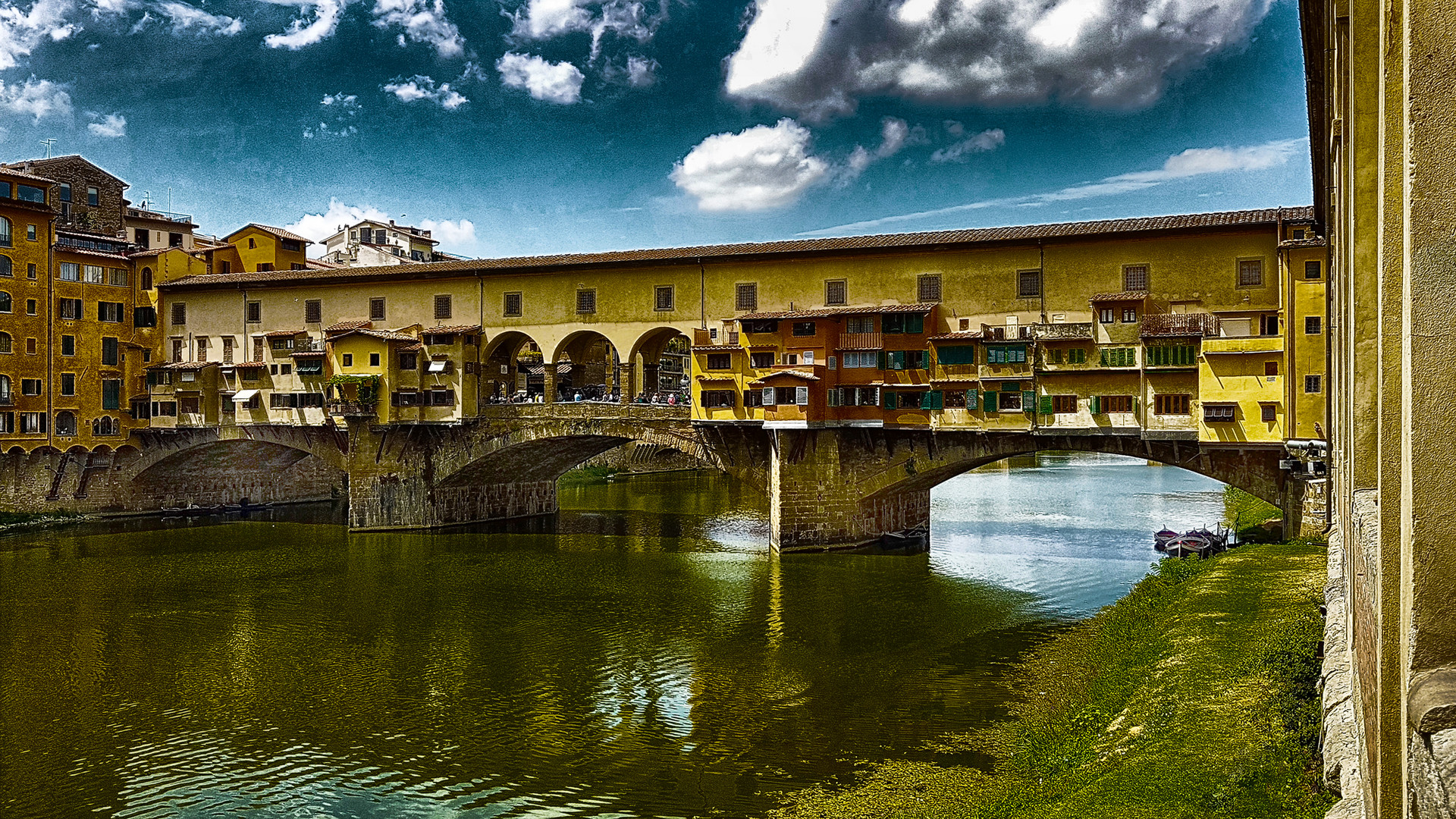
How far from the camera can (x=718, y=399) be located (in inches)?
1614

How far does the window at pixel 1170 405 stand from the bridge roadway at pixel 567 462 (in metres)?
0.94

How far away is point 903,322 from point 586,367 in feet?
98.2

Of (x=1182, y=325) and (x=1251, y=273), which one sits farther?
(x=1251, y=273)

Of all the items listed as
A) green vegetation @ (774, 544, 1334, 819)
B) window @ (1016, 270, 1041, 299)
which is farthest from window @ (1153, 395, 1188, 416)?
green vegetation @ (774, 544, 1334, 819)

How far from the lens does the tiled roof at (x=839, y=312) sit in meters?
38.0

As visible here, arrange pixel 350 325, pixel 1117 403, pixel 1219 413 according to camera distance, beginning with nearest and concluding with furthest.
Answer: pixel 1219 413, pixel 1117 403, pixel 350 325

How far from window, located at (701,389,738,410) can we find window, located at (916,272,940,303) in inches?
320

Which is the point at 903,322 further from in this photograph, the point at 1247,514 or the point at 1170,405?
the point at 1247,514

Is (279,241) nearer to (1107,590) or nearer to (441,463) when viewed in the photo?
(441,463)

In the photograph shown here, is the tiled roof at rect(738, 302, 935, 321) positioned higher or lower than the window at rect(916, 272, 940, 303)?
lower

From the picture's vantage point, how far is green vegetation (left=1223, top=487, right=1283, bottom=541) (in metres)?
37.6

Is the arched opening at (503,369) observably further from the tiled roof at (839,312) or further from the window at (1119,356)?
the window at (1119,356)

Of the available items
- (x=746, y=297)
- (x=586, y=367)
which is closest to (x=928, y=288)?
(x=746, y=297)

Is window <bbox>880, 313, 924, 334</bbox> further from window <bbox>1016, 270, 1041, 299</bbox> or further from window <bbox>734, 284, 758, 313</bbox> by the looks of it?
window <bbox>734, 284, 758, 313</bbox>
